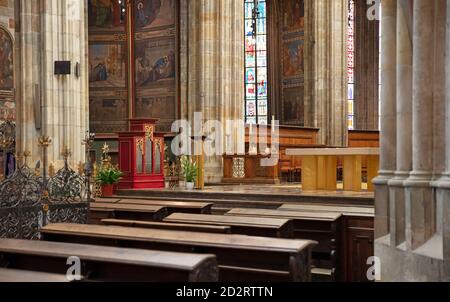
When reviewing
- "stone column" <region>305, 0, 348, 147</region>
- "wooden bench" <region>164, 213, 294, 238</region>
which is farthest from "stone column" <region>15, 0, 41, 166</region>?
"stone column" <region>305, 0, 348, 147</region>

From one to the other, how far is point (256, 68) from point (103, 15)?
265 inches

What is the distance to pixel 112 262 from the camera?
474cm

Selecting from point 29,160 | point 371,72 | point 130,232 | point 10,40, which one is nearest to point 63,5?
point 29,160

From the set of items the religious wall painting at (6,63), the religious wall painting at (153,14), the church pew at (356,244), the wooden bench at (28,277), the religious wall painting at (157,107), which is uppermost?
the religious wall painting at (153,14)

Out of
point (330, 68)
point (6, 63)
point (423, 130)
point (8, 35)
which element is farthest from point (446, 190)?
point (8, 35)

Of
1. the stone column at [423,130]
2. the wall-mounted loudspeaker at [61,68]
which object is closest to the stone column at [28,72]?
the wall-mounted loudspeaker at [61,68]

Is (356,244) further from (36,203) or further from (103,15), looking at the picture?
(103,15)

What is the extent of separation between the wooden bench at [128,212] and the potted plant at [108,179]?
10.7ft

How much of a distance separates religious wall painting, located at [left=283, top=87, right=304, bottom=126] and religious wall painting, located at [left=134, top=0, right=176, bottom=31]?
18.1 feet

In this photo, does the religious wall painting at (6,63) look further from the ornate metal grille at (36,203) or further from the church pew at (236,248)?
the church pew at (236,248)

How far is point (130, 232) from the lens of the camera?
6172 millimetres

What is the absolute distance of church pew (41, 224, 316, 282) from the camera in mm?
5293

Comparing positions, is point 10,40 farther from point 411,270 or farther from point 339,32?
point 411,270

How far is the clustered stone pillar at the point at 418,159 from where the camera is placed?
604cm
